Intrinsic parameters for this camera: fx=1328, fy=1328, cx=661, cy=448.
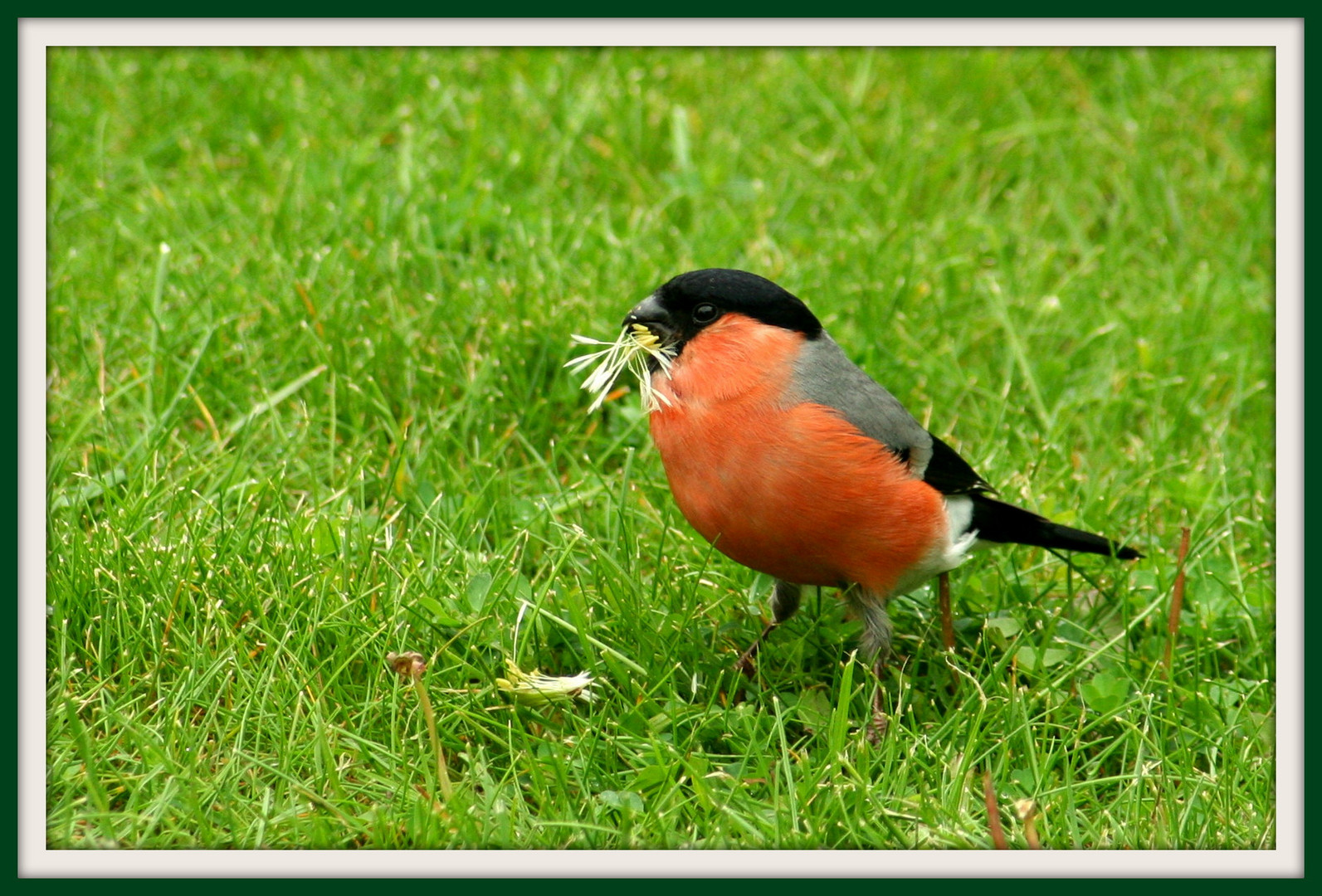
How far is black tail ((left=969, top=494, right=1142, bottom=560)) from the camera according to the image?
163 inches

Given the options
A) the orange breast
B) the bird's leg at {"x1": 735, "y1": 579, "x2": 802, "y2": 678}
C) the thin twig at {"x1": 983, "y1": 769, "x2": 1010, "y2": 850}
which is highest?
the orange breast

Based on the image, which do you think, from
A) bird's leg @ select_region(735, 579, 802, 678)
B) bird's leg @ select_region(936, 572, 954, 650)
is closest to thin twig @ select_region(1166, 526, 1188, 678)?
bird's leg @ select_region(936, 572, 954, 650)

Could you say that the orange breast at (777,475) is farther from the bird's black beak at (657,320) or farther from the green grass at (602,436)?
the green grass at (602,436)

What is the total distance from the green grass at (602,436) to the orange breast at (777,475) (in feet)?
1.20

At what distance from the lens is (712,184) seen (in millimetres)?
6492

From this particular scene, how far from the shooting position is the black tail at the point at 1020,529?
4.15 metres

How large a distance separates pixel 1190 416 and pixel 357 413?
3.29 m

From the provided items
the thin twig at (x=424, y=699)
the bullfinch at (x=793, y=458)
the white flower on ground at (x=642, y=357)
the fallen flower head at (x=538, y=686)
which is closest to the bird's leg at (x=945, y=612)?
Answer: the bullfinch at (x=793, y=458)

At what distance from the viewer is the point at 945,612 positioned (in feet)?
13.7

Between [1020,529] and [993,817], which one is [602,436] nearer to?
[1020,529]

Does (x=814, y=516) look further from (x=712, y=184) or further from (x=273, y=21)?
(x=712, y=184)

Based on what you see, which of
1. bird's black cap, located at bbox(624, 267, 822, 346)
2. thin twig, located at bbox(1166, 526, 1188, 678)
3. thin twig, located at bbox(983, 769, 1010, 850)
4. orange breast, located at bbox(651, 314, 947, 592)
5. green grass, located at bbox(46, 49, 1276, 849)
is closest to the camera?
thin twig, located at bbox(983, 769, 1010, 850)

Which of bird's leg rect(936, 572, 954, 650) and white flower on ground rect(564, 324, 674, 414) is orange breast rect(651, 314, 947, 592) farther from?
bird's leg rect(936, 572, 954, 650)

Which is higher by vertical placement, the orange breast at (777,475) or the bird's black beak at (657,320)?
the bird's black beak at (657,320)
